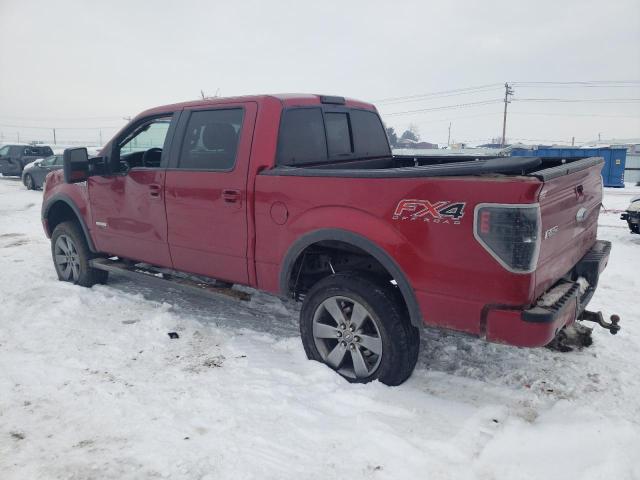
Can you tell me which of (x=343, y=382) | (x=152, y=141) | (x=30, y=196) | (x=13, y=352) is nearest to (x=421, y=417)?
(x=343, y=382)

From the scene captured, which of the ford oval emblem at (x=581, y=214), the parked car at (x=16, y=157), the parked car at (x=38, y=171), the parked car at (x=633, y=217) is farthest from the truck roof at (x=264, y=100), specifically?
the parked car at (x=16, y=157)

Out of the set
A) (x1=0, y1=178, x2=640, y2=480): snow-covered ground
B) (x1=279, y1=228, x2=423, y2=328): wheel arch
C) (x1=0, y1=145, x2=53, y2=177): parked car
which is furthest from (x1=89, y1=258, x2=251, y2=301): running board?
(x1=0, y1=145, x2=53, y2=177): parked car

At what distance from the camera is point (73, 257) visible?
234 inches

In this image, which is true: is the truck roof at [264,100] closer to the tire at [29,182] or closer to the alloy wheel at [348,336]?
the alloy wheel at [348,336]

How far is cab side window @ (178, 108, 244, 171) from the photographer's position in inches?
162

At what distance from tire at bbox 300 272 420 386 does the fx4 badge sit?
1.99ft

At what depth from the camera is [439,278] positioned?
3.03 metres

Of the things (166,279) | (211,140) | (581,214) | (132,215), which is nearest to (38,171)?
(132,215)

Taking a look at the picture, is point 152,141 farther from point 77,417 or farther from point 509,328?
point 509,328

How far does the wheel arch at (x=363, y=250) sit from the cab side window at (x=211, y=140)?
95 centimetres

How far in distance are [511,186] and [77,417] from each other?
9.83 feet

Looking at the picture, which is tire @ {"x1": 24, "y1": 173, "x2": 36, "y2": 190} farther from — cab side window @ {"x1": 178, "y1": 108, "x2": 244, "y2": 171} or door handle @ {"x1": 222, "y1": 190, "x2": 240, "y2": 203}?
door handle @ {"x1": 222, "y1": 190, "x2": 240, "y2": 203}

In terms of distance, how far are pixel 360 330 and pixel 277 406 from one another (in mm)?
776

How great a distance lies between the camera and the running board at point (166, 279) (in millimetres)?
4359
